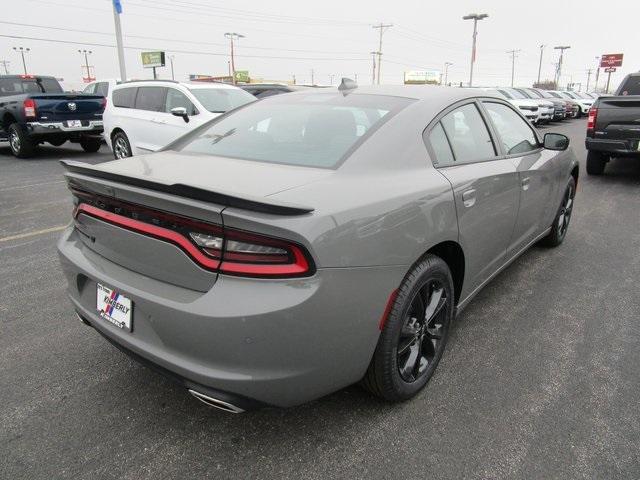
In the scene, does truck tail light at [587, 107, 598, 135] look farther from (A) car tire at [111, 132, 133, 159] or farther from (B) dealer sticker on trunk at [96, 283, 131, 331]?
(A) car tire at [111, 132, 133, 159]

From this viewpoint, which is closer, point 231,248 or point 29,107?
point 231,248

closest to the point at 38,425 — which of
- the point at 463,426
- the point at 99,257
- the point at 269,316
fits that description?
the point at 99,257

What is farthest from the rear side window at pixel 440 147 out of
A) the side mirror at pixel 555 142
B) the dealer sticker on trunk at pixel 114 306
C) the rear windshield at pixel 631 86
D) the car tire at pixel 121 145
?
the rear windshield at pixel 631 86

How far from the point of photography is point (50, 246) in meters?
4.62

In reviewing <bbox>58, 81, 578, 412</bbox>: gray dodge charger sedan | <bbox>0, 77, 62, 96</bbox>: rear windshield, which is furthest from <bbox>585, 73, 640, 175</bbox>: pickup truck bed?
<bbox>0, 77, 62, 96</bbox>: rear windshield

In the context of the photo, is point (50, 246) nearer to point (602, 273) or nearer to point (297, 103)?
point (297, 103)

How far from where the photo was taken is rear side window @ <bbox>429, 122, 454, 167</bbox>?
8.18ft

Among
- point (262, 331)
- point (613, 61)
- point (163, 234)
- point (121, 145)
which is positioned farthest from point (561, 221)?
point (613, 61)

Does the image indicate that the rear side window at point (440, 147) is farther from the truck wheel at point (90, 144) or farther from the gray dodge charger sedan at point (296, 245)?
the truck wheel at point (90, 144)

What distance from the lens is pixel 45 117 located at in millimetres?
10062

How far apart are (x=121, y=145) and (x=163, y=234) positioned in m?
8.83

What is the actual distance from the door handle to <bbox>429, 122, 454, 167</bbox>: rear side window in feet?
0.61

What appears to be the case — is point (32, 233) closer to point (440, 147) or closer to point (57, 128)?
point (440, 147)

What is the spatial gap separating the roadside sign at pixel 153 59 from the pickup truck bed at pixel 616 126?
30.4 meters
